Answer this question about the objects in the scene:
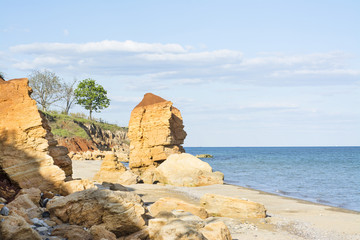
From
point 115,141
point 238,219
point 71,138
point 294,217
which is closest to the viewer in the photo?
point 238,219

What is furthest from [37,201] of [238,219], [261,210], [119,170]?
[119,170]

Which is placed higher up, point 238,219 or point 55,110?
point 55,110

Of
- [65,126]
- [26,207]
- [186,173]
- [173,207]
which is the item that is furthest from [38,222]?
[65,126]

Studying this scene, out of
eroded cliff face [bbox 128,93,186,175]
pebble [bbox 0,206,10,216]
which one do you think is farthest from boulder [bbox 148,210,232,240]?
eroded cliff face [bbox 128,93,186,175]

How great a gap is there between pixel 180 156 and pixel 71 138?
1413 inches

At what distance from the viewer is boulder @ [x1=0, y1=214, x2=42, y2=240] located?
7.22 meters

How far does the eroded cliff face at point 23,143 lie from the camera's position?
13.1 m

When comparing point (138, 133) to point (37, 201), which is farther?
point (138, 133)

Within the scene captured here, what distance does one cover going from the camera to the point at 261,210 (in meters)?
15.4

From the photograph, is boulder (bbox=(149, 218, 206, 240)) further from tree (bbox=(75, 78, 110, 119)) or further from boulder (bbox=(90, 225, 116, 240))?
tree (bbox=(75, 78, 110, 119))

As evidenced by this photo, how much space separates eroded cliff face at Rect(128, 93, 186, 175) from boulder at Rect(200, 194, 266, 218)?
18.1 metres

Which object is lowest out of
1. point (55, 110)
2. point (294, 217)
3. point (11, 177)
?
point (294, 217)

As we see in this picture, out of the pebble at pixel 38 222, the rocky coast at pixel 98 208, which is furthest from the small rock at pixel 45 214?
the pebble at pixel 38 222

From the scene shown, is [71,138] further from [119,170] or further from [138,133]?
[119,170]
